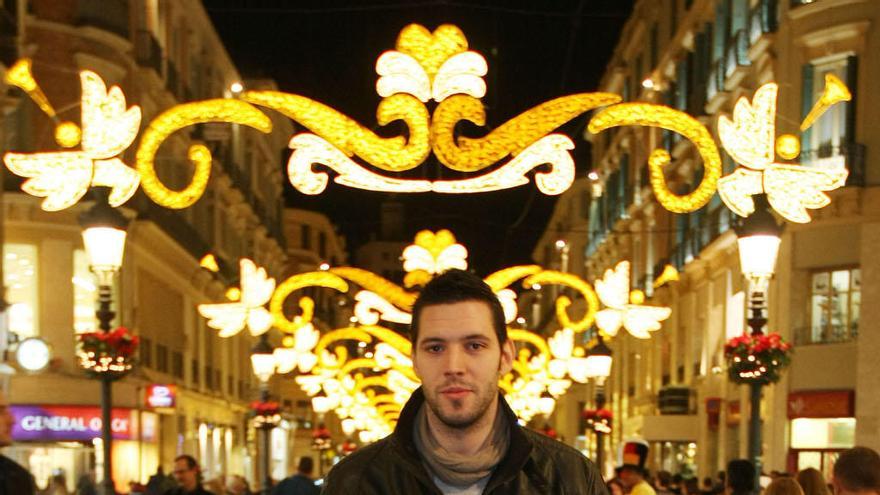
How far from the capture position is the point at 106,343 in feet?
41.9

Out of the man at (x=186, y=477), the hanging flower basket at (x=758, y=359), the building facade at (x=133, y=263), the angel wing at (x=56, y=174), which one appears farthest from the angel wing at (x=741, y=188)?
the building facade at (x=133, y=263)

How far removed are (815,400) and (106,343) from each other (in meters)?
16.3

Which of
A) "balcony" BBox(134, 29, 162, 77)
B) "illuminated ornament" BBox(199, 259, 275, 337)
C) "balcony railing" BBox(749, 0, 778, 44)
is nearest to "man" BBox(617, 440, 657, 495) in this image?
"illuminated ornament" BBox(199, 259, 275, 337)

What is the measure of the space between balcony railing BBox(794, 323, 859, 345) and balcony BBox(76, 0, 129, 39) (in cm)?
1546

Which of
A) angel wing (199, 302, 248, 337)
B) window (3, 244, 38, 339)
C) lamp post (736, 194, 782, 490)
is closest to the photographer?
lamp post (736, 194, 782, 490)

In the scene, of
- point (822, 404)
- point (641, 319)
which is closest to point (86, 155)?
point (641, 319)

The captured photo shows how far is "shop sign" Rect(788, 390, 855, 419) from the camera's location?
996 inches

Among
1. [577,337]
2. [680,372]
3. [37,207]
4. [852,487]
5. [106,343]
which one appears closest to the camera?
[852,487]

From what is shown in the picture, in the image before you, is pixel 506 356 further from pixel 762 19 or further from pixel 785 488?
pixel 762 19

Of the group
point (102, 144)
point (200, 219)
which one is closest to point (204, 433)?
point (200, 219)

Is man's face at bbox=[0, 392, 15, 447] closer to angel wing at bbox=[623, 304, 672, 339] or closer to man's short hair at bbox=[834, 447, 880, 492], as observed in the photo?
man's short hair at bbox=[834, 447, 880, 492]

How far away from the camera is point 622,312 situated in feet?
66.9

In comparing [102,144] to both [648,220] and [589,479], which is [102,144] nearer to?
[589,479]

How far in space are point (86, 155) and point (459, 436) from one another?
27.0 feet
